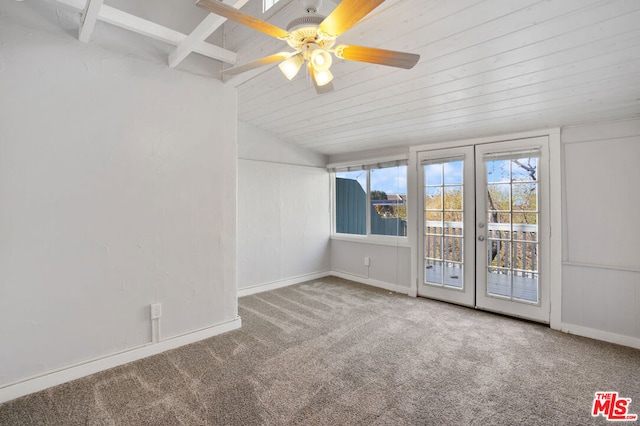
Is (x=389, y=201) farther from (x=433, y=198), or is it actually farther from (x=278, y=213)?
(x=278, y=213)

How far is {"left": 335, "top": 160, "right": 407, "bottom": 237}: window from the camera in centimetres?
452

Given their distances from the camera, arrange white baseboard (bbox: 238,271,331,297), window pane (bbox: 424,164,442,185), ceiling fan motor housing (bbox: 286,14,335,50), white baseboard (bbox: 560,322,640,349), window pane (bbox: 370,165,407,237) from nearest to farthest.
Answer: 1. ceiling fan motor housing (bbox: 286,14,335,50)
2. white baseboard (bbox: 560,322,640,349)
3. window pane (bbox: 424,164,442,185)
4. white baseboard (bbox: 238,271,331,297)
5. window pane (bbox: 370,165,407,237)

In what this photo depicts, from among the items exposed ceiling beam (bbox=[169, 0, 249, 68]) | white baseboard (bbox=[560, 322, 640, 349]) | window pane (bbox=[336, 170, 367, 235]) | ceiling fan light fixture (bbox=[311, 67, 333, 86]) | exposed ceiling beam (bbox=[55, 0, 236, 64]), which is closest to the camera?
ceiling fan light fixture (bbox=[311, 67, 333, 86])

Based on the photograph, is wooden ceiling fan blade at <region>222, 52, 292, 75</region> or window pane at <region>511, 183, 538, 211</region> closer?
wooden ceiling fan blade at <region>222, 52, 292, 75</region>

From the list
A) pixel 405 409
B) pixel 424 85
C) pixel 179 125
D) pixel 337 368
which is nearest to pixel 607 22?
pixel 424 85

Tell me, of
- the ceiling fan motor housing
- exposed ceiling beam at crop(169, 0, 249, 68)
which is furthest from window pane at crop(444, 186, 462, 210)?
exposed ceiling beam at crop(169, 0, 249, 68)

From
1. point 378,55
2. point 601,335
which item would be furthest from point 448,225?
point 378,55

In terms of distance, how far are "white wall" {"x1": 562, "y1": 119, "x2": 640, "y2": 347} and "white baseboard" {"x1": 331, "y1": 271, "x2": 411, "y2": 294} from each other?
5.99 feet

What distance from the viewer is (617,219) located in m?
2.80

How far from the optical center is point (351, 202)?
17.2ft

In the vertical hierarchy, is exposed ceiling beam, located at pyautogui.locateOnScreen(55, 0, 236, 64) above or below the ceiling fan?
above

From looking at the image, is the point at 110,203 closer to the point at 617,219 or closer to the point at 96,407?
the point at 96,407

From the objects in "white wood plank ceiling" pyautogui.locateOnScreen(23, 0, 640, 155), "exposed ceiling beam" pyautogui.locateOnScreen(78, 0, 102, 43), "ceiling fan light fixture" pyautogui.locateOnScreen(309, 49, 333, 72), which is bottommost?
"ceiling fan light fixture" pyautogui.locateOnScreen(309, 49, 333, 72)

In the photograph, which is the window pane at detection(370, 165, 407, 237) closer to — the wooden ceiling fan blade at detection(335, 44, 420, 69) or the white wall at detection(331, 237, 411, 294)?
the white wall at detection(331, 237, 411, 294)
